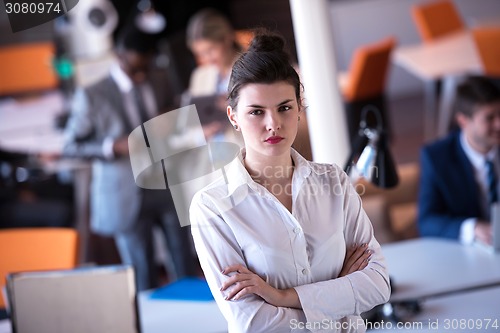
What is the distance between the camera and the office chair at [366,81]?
6.34m

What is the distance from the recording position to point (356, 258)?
1.81 metres

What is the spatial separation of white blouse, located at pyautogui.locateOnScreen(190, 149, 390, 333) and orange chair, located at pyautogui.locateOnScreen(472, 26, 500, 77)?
15.8ft

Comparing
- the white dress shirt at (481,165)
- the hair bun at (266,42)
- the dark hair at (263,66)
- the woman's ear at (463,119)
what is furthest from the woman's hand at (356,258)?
the woman's ear at (463,119)

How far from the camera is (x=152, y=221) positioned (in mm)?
4473

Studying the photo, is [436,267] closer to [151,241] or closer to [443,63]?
[151,241]

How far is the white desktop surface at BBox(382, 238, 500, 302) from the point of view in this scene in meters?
2.75

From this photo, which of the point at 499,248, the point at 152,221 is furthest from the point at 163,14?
the point at 499,248

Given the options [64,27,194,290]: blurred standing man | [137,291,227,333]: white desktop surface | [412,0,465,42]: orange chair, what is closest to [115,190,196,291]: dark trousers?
[64,27,194,290]: blurred standing man

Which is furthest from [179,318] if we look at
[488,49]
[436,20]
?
[436,20]

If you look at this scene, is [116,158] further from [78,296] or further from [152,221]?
[78,296]

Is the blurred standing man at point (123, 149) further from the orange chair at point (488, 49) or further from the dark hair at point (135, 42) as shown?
the orange chair at point (488, 49)

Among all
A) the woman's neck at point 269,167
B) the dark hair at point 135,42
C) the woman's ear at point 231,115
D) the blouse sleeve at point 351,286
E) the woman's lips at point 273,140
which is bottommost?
the blouse sleeve at point 351,286

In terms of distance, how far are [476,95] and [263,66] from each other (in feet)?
6.78

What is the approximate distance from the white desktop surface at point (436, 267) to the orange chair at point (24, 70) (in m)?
4.91
